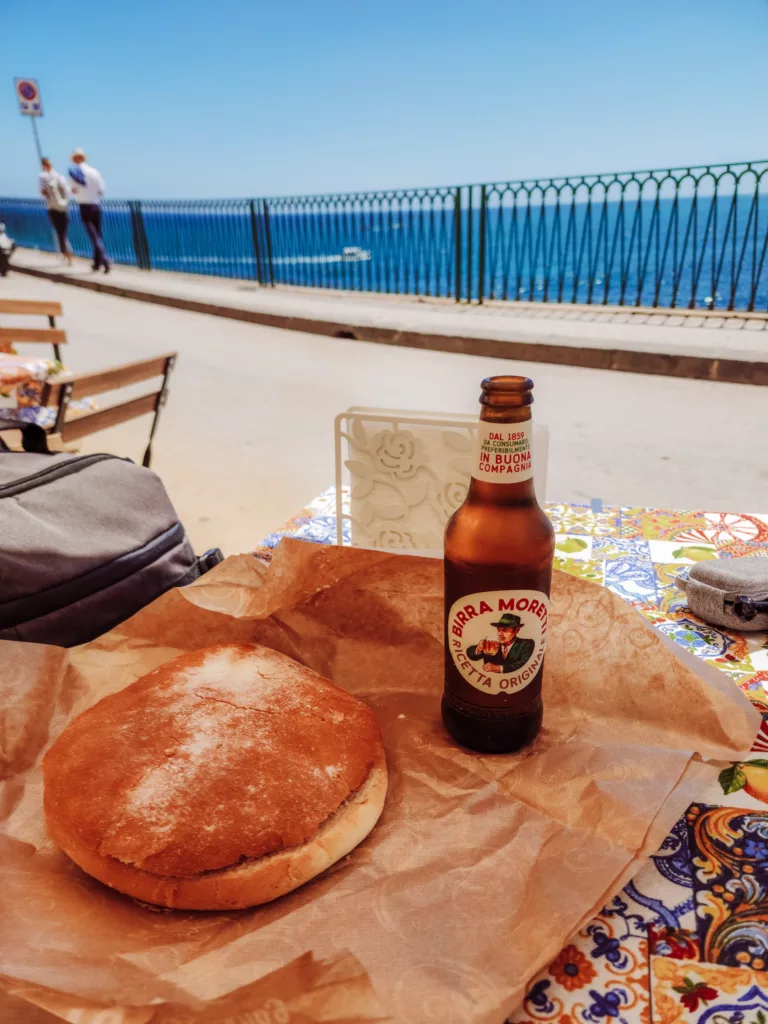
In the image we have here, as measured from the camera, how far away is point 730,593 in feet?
3.71

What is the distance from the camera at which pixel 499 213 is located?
8.08 meters

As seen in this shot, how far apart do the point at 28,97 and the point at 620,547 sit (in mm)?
17844

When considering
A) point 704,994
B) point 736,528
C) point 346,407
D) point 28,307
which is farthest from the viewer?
point 346,407

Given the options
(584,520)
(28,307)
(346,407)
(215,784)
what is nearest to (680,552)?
(584,520)

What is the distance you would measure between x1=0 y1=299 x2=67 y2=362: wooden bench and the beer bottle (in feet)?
11.4

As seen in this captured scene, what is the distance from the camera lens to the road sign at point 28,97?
47.9 ft

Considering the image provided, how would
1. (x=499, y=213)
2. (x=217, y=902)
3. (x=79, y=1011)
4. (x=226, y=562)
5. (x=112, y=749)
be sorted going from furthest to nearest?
(x=499, y=213), (x=226, y=562), (x=112, y=749), (x=217, y=902), (x=79, y=1011)

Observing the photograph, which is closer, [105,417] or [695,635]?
[695,635]

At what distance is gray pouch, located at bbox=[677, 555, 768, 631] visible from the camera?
1.13 meters

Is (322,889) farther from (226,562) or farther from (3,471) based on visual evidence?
(3,471)

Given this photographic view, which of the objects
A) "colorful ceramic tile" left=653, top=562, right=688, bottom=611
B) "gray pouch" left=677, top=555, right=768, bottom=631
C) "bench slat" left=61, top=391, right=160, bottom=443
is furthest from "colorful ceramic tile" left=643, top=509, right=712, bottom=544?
"bench slat" left=61, top=391, right=160, bottom=443

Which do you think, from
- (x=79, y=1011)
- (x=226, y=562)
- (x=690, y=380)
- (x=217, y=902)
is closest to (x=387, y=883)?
(x=217, y=902)

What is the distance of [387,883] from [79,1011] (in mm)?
300

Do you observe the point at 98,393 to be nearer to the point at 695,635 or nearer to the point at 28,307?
the point at 28,307
